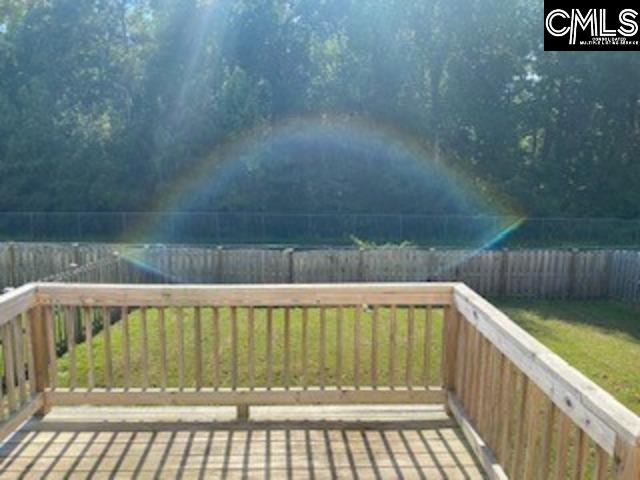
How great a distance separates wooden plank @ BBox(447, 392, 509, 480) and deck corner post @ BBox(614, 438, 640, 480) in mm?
1143

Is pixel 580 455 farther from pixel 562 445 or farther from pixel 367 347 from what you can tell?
pixel 367 347

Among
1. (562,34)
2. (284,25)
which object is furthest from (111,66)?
(562,34)

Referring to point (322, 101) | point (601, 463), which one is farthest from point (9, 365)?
point (322, 101)

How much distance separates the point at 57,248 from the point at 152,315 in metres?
3.38

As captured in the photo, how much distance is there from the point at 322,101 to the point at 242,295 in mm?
23299

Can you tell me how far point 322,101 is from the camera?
84.0ft

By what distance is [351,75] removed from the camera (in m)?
25.8

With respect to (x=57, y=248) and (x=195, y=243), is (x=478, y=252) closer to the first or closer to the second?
(x=57, y=248)

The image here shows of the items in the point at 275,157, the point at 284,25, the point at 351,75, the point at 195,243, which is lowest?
the point at 195,243

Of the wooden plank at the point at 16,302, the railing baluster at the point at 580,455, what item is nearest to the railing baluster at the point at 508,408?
the railing baluster at the point at 580,455

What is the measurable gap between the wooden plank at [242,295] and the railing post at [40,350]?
0.34 ft

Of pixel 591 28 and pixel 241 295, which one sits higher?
pixel 591 28

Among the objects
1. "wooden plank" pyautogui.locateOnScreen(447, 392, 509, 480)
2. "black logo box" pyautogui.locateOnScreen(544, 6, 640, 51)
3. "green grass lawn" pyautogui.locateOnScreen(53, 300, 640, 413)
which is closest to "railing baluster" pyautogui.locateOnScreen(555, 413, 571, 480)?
"wooden plank" pyautogui.locateOnScreen(447, 392, 509, 480)

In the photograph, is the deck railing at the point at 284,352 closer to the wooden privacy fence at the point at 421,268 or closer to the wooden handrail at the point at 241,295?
the wooden handrail at the point at 241,295
